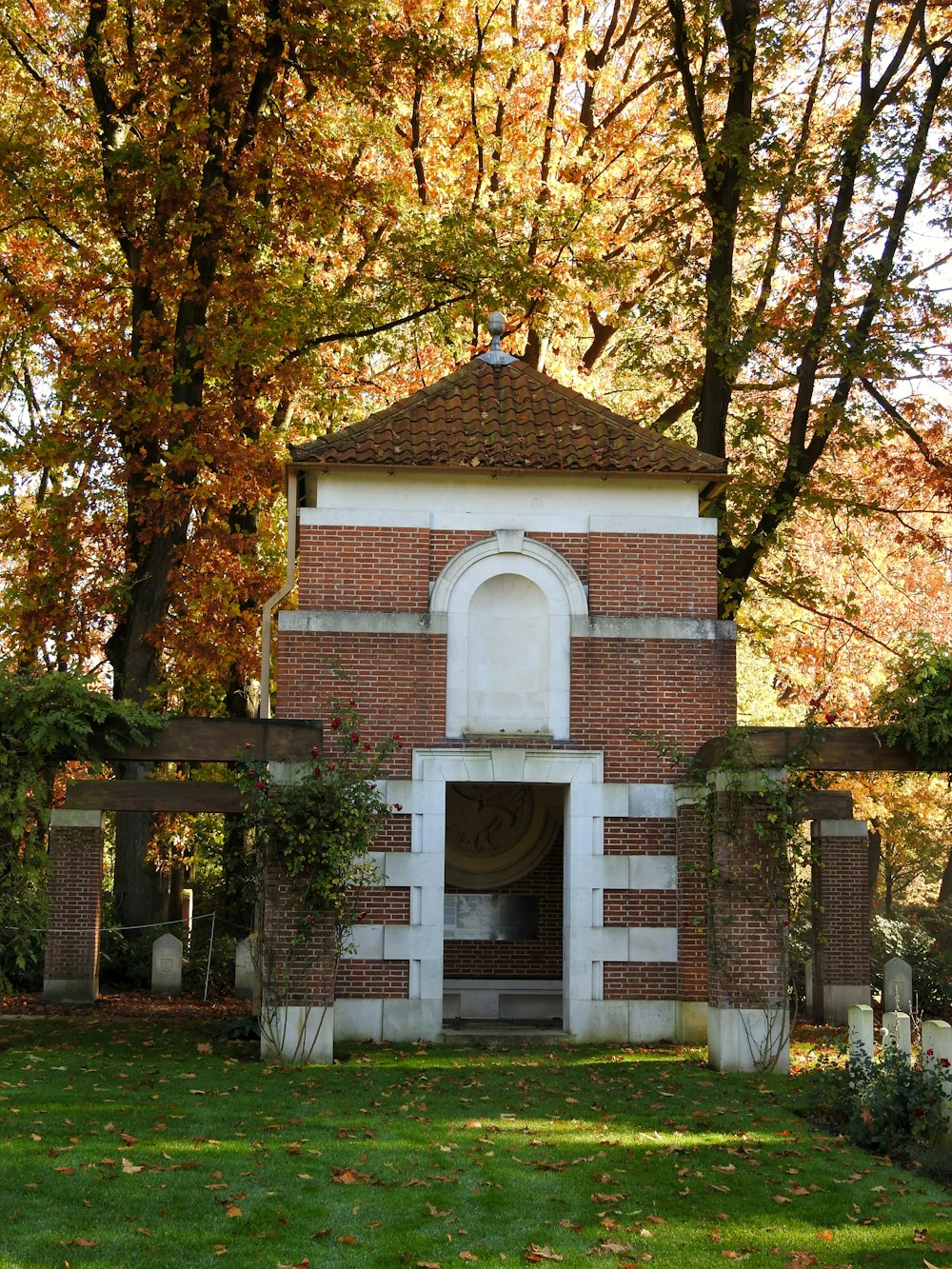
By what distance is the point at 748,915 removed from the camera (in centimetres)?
1380

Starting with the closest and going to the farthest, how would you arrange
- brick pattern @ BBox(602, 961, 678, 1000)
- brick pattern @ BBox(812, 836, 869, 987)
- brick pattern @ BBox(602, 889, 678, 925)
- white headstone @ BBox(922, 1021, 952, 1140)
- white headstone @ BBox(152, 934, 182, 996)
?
white headstone @ BBox(922, 1021, 952, 1140)
brick pattern @ BBox(602, 961, 678, 1000)
brick pattern @ BBox(602, 889, 678, 925)
brick pattern @ BBox(812, 836, 869, 987)
white headstone @ BBox(152, 934, 182, 996)

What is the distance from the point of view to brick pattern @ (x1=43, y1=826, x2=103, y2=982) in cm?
2117

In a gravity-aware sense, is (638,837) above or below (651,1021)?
above

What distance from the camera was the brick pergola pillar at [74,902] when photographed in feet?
69.3

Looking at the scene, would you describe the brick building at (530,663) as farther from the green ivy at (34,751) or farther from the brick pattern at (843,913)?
the brick pattern at (843,913)

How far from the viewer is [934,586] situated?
31156 millimetres

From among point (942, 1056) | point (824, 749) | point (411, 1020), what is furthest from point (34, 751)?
point (942, 1056)

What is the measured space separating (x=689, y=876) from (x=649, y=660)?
100 inches

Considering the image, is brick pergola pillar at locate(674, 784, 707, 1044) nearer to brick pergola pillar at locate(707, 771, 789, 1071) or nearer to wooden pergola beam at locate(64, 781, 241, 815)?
brick pergola pillar at locate(707, 771, 789, 1071)

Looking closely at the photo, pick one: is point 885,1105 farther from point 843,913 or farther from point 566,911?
point 843,913

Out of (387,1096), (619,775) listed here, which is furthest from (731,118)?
(387,1096)

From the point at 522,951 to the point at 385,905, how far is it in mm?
3449

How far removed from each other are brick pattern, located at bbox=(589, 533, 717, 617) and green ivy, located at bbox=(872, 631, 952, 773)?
8.64ft

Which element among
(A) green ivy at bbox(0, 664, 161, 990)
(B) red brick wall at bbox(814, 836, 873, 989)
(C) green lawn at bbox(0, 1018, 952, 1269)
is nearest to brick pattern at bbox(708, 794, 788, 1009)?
(C) green lawn at bbox(0, 1018, 952, 1269)
